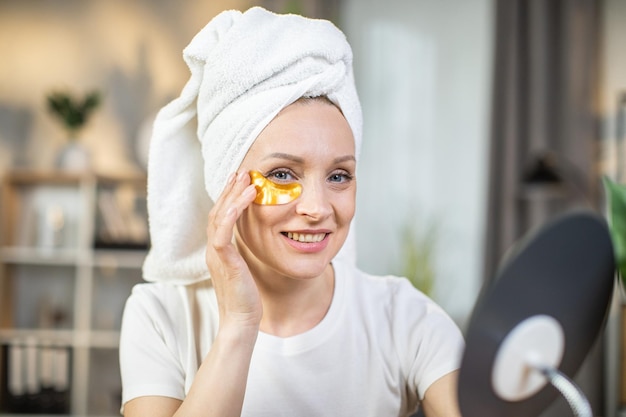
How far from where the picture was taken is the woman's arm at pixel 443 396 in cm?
105

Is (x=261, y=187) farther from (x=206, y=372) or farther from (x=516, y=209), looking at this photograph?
(x=516, y=209)

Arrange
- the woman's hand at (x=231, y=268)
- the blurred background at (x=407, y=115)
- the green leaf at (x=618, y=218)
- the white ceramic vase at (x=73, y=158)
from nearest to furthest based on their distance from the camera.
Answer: the green leaf at (x=618, y=218) < the woman's hand at (x=231, y=268) < the blurred background at (x=407, y=115) < the white ceramic vase at (x=73, y=158)

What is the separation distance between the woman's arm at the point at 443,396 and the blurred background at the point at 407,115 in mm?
2887

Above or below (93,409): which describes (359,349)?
above

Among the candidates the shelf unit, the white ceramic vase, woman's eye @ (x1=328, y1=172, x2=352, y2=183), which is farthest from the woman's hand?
the white ceramic vase

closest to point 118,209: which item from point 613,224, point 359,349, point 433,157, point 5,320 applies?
point 5,320

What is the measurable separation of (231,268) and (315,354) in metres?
0.22

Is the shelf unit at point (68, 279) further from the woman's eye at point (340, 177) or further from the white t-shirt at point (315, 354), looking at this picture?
the woman's eye at point (340, 177)

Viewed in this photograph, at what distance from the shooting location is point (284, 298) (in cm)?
110

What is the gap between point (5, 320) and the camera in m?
4.28

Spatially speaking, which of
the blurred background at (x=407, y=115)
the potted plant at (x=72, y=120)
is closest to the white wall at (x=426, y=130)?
the blurred background at (x=407, y=115)

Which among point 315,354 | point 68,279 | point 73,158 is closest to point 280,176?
point 315,354

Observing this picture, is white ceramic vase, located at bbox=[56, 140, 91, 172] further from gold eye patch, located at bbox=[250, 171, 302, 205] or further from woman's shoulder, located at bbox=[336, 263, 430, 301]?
gold eye patch, located at bbox=[250, 171, 302, 205]

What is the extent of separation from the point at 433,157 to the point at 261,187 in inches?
138
